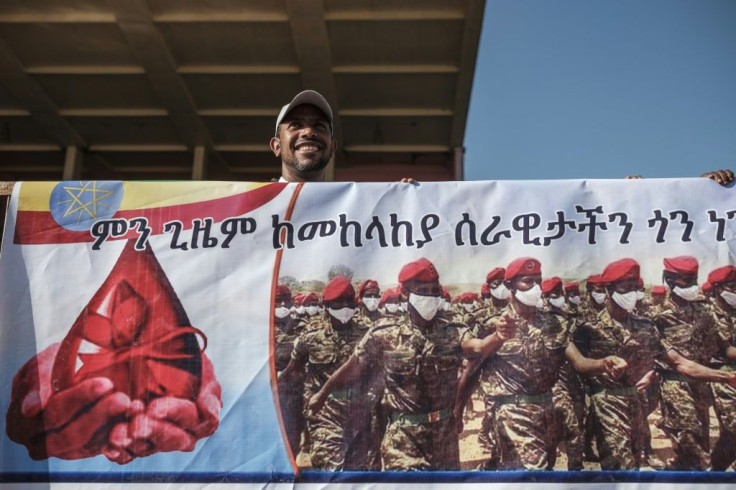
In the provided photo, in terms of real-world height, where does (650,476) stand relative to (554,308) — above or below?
below

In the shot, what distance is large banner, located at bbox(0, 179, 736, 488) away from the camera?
7.60 feet

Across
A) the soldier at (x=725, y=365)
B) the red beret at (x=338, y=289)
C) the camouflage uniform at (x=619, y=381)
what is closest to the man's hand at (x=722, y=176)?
the soldier at (x=725, y=365)

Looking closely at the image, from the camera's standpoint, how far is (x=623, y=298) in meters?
2.48

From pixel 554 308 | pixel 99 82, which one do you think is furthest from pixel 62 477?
pixel 99 82

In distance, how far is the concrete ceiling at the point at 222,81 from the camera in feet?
25.6

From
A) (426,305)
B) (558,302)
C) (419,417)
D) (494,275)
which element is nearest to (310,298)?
(426,305)

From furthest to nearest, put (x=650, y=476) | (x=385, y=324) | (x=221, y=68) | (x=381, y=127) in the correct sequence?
(x=381, y=127) < (x=221, y=68) < (x=385, y=324) < (x=650, y=476)

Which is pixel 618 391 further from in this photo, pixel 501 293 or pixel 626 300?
pixel 501 293

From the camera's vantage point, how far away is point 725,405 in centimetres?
238

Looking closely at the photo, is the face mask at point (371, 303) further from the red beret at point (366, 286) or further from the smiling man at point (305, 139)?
the smiling man at point (305, 139)

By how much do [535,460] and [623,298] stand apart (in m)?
0.70

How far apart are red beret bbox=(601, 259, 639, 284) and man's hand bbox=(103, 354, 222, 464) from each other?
5.03 ft

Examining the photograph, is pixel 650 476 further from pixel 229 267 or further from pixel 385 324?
pixel 229 267

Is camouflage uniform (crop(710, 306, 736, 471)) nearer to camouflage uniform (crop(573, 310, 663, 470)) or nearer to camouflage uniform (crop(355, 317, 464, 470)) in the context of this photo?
camouflage uniform (crop(573, 310, 663, 470))
